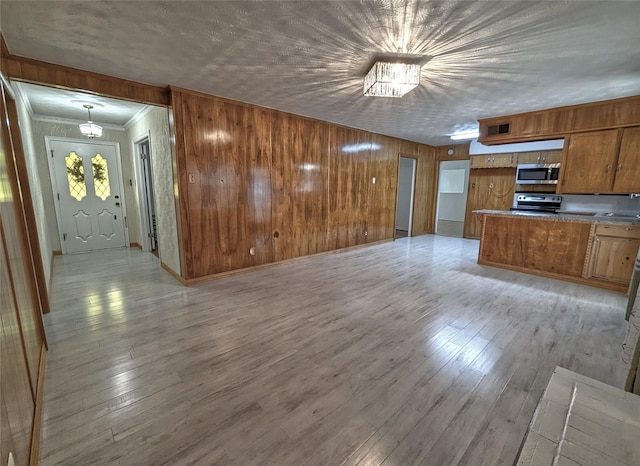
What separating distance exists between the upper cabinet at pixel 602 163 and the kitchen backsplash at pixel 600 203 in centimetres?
124

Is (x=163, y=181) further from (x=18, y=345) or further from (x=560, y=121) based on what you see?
(x=560, y=121)

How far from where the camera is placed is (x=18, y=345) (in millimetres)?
1359

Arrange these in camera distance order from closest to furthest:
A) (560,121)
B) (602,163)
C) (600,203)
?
(602,163) → (560,121) → (600,203)

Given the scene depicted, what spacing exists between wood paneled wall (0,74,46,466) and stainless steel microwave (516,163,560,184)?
7.29 m

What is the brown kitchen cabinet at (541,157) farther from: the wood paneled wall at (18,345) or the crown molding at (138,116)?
the wood paneled wall at (18,345)

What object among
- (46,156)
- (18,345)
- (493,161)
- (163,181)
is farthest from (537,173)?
(46,156)

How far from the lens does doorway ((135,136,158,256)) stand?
500cm

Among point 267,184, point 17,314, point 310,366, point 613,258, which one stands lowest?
point 310,366

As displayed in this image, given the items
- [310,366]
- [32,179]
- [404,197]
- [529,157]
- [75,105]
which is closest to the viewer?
[310,366]

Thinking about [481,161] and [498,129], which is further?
[481,161]

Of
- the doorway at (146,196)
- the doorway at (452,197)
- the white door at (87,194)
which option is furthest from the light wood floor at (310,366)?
the doorway at (452,197)

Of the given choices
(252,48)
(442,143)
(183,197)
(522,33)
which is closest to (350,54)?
(252,48)

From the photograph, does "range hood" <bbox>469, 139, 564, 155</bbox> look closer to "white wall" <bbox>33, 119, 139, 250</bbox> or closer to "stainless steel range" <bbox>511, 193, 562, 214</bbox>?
"stainless steel range" <bbox>511, 193, 562, 214</bbox>

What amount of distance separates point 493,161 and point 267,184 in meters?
5.30
